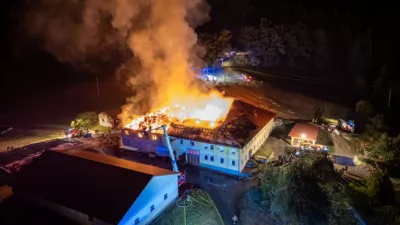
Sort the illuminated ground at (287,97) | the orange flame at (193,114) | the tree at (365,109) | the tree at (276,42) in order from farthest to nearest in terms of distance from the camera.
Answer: the tree at (276,42) < the illuminated ground at (287,97) < the tree at (365,109) < the orange flame at (193,114)

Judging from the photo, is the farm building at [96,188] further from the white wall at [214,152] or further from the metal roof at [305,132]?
the metal roof at [305,132]

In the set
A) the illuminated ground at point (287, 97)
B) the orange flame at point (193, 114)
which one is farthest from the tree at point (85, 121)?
the illuminated ground at point (287, 97)

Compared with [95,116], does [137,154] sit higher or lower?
lower

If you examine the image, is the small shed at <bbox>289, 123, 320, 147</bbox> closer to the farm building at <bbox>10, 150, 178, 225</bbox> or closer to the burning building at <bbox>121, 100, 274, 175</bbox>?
the burning building at <bbox>121, 100, 274, 175</bbox>

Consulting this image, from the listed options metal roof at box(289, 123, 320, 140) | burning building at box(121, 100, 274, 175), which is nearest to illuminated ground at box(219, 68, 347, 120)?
metal roof at box(289, 123, 320, 140)

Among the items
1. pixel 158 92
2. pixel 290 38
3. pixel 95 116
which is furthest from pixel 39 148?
pixel 290 38

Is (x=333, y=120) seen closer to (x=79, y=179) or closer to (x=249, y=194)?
(x=249, y=194)
